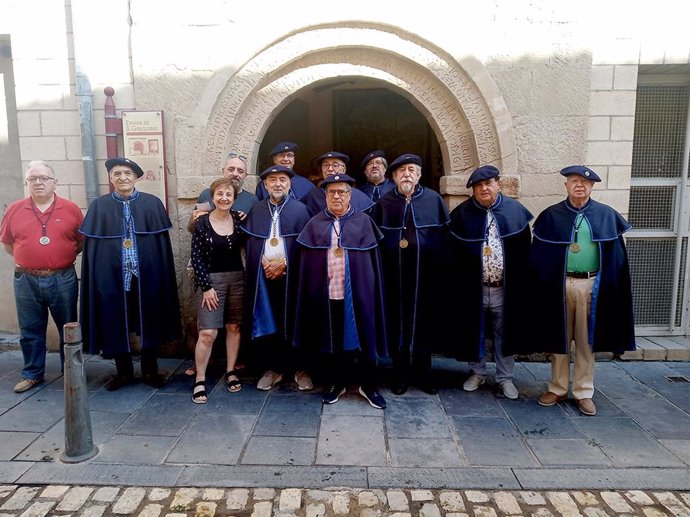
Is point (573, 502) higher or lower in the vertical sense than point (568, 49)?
lower

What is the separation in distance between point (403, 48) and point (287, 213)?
2.04m

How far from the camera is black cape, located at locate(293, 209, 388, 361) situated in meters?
3.98

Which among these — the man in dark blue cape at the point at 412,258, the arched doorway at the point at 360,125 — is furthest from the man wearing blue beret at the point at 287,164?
the arched doorway at the point at 360,125

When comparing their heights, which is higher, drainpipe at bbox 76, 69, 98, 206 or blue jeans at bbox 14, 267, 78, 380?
drainpipe at bbox 76, 69, 98, 206

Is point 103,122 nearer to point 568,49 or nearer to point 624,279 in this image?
point 568,49

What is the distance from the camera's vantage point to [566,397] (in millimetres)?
4281

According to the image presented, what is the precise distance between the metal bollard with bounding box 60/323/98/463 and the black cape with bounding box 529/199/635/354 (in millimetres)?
3405

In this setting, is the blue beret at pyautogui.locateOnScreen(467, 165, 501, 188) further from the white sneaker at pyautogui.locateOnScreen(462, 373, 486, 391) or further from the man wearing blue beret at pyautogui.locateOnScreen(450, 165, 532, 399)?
the white sneaker at pyautogui.locateOnScreen(462, 373, 486, 391)

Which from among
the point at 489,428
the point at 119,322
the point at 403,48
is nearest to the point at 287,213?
the point at 119,322

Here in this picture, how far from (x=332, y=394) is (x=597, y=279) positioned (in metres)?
2.31

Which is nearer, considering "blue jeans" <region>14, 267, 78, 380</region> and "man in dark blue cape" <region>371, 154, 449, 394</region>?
"man in dark blue cape" <region>371, 154, 449, 394</region>

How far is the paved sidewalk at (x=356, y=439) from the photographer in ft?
10.1

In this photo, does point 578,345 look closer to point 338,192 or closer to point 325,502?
point 338,192

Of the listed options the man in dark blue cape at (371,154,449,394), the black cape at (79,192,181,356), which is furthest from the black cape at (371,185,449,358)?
the black cape at (79,192,181,356)
